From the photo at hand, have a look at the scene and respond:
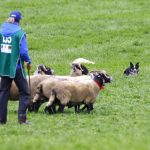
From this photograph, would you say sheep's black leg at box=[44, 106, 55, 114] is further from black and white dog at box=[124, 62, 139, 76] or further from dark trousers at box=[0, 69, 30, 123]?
black and white dog at box=[124, 62, 139, 76]

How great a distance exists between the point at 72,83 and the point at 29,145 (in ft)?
20.7

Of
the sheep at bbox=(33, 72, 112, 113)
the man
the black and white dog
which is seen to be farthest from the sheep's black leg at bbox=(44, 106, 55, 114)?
the black and white dog

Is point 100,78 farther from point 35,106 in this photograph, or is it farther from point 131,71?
point 131,71

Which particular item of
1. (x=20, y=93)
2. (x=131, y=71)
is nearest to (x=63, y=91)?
(x=20, y=93)

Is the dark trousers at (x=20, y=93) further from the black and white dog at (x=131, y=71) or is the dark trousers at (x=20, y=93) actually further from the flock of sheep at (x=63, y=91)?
the black and white dog at (x=131, y=71)

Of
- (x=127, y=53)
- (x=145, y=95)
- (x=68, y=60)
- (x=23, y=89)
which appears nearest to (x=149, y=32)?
(x=127, y=53)

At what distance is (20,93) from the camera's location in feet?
54.7

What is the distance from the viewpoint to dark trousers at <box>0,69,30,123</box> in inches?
648

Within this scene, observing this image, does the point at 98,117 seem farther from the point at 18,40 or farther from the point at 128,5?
the point at 128,5

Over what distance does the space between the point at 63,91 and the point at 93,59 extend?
42.2 ft

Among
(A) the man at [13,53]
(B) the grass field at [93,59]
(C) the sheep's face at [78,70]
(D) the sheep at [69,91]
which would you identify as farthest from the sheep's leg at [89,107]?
(A) the man at [13,53]

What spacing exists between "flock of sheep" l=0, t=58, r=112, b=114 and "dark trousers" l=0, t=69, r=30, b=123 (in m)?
1.89

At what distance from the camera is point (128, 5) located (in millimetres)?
44500

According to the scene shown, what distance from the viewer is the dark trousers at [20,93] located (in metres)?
16.5
